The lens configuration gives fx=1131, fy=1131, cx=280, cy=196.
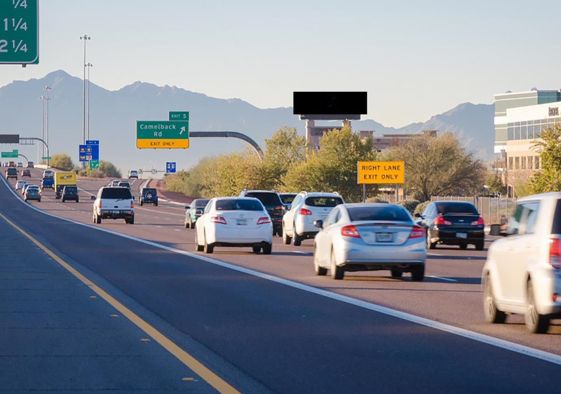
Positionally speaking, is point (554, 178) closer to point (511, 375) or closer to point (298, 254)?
point (298, 254)

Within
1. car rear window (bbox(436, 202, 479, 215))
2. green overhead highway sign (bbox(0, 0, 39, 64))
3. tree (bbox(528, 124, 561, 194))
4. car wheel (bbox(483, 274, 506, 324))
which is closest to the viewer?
car wheel (bbox(483, 274, 506, 324))

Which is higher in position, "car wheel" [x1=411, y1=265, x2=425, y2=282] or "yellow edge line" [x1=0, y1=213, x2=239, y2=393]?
"car wheel" [x1=411, y1=265, x2=425, y2=282]

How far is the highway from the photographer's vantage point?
1068 cm

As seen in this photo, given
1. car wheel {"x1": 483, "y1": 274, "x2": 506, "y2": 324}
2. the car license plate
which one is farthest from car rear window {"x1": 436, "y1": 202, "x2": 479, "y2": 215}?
car wheel {"x1": 483, "y1": 274, "x2": 506, "y2": 324}

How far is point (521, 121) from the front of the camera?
122 meters

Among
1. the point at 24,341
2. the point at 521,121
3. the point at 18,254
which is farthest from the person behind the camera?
the point at 521,121

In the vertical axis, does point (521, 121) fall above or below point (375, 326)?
above

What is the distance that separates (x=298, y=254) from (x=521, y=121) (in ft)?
310

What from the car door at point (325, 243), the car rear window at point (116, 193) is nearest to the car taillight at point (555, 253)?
the car door at point (325, 243)

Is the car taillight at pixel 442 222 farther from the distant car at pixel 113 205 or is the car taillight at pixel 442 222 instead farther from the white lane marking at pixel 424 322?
the distant car at pixel 113 205

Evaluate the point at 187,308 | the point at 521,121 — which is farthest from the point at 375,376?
the point at 521,121

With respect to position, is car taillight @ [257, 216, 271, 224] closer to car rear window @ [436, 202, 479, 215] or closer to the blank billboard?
car rear window @ [436, 202, 479, 215]

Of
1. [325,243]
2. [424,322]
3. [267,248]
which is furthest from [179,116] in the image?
[424,322]

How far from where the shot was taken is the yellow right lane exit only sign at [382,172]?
71.4 meters
